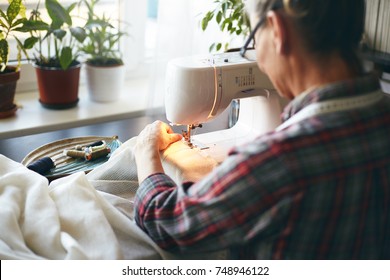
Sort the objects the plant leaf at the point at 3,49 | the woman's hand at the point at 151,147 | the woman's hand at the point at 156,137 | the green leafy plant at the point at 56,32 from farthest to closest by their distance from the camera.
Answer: the green leafy plant at the point at 56,32, the plant leaf at the point at 3,49, the woman's hand at the point at 156,137, the woman's hand at the point at 151,147

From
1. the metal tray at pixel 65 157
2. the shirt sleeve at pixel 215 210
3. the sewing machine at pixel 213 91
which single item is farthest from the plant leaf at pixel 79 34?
the shirt sleeve at pixel 215 210

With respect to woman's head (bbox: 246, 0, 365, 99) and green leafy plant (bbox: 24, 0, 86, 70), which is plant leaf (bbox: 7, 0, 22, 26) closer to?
green leafy plant (bbox: 24, 0, 86, 70)

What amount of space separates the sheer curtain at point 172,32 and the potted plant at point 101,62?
0.16 meters

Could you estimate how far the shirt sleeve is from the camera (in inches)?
39.1

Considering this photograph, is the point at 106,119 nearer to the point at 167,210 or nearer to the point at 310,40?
the point at 167,210

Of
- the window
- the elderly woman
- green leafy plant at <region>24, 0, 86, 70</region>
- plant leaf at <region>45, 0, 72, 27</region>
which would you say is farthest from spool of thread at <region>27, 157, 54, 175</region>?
the window

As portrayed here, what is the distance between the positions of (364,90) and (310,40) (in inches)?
5.1

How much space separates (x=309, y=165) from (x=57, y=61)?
174 cm

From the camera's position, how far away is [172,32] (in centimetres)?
264

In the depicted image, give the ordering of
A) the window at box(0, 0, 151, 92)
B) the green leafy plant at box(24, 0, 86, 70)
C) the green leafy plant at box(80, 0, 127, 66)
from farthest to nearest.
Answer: the window at box(0, 0, 151, 92) → the green leafy plant at box(80, 0, 127, 66) → the green leafy plant at box(24, 0, 86, 70)

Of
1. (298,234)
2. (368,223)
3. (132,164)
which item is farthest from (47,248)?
(368,223)

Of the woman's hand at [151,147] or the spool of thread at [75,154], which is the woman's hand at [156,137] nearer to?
the woman's hand at [151,147]

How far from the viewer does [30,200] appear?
1303 mm

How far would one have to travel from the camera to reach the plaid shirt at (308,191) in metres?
0.97
